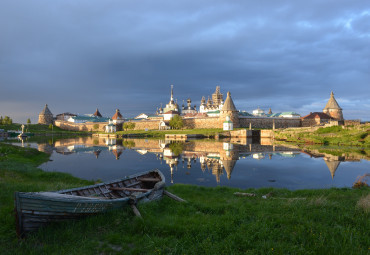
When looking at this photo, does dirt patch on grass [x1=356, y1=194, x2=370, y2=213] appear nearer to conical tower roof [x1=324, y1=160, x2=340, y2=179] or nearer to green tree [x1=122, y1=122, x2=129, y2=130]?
conical tower roof [x1=324, y1=160, x2=340, y2=179]

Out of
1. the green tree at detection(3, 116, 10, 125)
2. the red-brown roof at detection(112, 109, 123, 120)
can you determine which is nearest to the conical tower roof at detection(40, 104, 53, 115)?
the green tree at detection(3, 116, 10, 125)

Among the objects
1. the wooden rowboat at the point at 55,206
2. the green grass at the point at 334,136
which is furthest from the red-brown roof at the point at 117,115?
the wooden rowboat at the point at 55,206

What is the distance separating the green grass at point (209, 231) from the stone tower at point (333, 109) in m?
74.1

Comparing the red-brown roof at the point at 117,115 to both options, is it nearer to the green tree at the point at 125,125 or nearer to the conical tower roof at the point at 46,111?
the green tree at the point at 125,125

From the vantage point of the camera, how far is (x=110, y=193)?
314 inches

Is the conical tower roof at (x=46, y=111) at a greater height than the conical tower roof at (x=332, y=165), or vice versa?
the conical tower roof at (x=46, y=111)

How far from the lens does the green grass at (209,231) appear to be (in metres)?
4.75

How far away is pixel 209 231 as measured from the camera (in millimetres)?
5473

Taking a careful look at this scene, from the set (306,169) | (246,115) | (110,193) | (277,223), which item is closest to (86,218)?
(110,193)

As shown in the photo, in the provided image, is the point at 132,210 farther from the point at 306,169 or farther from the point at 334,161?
the point at 334,161

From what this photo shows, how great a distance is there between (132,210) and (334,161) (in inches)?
733

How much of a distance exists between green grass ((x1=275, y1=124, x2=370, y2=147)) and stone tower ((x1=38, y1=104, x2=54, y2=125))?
9635cm

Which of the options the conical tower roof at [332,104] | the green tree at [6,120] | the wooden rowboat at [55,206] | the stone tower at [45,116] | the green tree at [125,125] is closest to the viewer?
the wooden rowboat at [55,206]

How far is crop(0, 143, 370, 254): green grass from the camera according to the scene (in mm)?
4750
